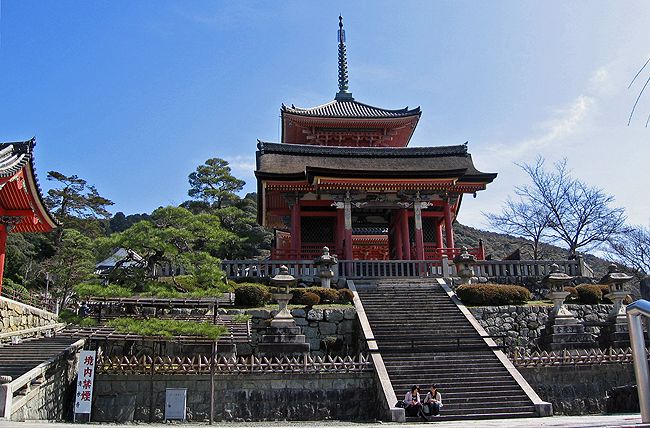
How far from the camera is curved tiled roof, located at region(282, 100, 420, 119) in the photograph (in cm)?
3631

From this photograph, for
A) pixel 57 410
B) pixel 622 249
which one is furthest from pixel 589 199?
pixel 57 410

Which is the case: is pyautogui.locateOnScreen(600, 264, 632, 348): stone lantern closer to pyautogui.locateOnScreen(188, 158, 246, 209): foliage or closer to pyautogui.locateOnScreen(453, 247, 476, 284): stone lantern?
pyautogui.locateOnScreen(453, 247, 476, 284): stone lantern

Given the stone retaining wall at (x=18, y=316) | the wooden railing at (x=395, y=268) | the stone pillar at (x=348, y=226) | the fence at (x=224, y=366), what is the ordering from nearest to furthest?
the fence at (x=224, y=366), the stone retaining wall at (x=18, y=316), the wooden railing at (x=395, y=268), the stone pillar at (x=348, y=226)

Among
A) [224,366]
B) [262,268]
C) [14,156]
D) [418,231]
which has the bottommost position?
[224,366]

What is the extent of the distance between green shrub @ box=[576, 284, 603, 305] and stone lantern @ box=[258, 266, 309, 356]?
11531mm

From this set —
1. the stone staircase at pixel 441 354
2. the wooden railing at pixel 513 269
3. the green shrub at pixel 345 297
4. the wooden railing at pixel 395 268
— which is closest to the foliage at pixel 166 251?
the green shrub at pixel 345 297

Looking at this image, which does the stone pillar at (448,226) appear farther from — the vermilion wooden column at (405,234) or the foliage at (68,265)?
Result: the foliage at (68,265)

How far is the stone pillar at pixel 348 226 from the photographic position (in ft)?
83.2

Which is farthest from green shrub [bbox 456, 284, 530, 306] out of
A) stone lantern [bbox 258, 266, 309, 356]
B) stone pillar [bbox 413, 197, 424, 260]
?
stone lantern [bbox 258, 266, 309, 356]

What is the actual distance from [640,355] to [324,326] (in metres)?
13.8

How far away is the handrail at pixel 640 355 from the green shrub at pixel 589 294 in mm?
16801

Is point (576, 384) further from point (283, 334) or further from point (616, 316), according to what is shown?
point (283, 334)

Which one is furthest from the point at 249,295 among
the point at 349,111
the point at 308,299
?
the point at 349,111

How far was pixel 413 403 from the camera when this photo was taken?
42.1ft
